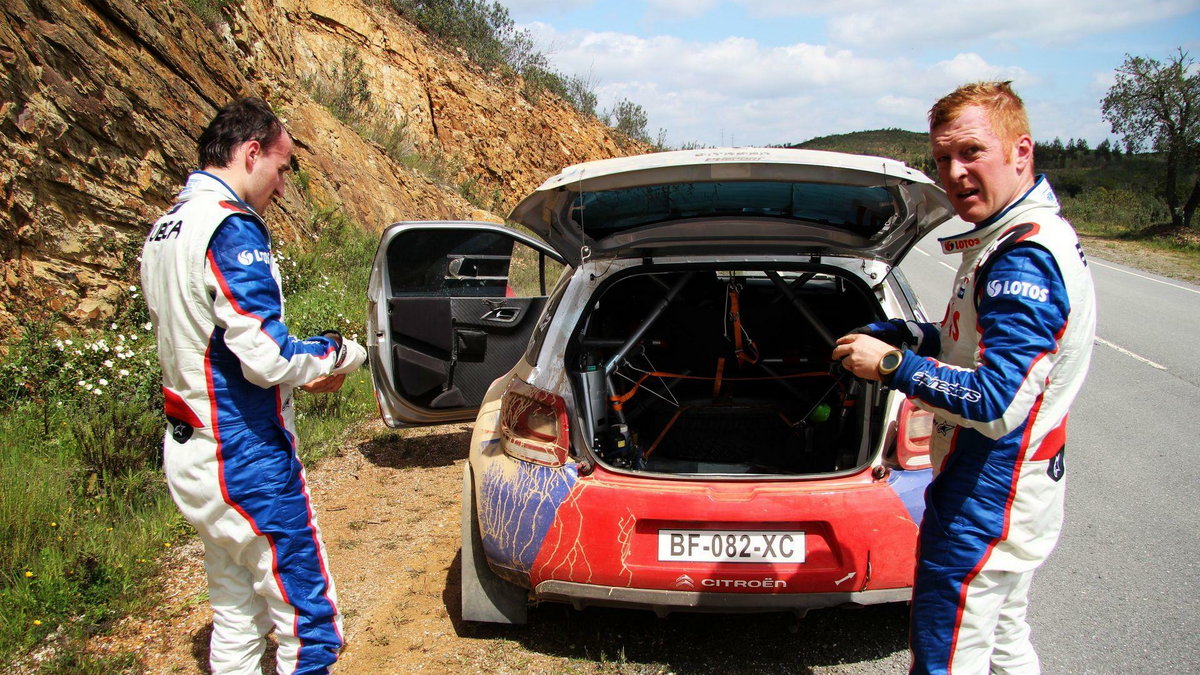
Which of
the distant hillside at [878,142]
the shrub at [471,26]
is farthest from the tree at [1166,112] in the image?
the distant hillside at [878,142]

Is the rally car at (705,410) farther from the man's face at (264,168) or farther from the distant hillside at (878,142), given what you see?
the distant hillside at (878,142)

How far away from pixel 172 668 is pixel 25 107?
4.31m

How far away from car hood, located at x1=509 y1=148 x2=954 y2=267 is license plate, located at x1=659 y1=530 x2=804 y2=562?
1.18 meters

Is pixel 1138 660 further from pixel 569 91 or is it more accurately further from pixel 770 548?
pixel 569 91

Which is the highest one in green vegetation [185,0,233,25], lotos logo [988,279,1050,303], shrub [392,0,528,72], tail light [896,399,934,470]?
shrub [392,0,528,72]

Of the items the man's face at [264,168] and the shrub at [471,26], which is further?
the shrub at [471,26]

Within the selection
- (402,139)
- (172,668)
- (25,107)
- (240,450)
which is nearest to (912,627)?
(240,450)

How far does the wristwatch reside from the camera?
196 centimetres

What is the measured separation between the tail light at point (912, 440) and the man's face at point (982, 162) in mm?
948

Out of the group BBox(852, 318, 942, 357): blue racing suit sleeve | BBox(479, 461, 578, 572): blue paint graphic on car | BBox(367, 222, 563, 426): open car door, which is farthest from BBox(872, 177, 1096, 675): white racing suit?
BBox(367, 222, 563, 426): open car door

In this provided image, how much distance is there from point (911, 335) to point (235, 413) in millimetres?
1998

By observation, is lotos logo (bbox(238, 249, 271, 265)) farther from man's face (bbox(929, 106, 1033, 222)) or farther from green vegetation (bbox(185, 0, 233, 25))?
green vegetation (bbox(185, 0, 233, 25))

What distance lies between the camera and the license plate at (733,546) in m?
2.65

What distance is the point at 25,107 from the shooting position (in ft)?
17.5
